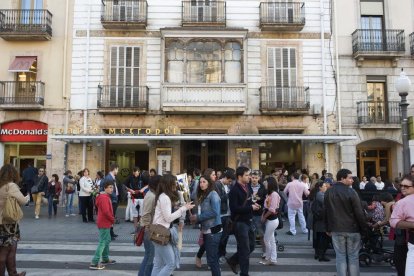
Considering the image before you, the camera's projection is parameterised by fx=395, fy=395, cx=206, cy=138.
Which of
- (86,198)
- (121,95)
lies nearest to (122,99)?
(121,95)

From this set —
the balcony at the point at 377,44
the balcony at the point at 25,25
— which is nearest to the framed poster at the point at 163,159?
the balcony at the point at 25,25

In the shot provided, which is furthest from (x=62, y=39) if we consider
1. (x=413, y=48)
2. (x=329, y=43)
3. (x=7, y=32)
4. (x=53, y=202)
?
(x=413, y=48)

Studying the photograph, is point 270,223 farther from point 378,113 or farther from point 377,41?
point 377,41

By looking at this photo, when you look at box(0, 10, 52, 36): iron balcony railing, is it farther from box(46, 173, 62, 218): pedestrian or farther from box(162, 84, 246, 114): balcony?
box(46, 173, 62, 218): pedestrian

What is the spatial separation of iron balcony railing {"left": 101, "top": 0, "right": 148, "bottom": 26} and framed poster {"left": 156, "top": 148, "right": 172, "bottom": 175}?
658 centimetres

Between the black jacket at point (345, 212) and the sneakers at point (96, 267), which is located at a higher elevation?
the black jacket at point (345, 212)

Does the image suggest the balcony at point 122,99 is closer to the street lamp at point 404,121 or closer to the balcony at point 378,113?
the balcony at point 378,113

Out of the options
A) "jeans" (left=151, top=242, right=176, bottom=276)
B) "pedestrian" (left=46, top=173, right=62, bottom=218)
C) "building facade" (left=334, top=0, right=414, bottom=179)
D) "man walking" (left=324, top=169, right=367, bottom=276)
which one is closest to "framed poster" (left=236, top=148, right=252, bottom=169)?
"building facade" (left=334, top=0, right=414, bottom=179)

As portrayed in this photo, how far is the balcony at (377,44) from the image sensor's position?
19125mm

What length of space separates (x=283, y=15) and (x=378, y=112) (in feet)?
21.9

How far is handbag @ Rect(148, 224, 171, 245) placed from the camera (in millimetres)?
5652

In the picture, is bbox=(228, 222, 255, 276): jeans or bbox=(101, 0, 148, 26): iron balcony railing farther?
bbox=(101, 0, 148, 26): iron balcony railing

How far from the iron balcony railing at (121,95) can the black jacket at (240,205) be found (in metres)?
12.5

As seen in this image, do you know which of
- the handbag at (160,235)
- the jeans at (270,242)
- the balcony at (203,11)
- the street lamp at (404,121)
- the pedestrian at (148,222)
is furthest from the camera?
the balcony at (203,11)
